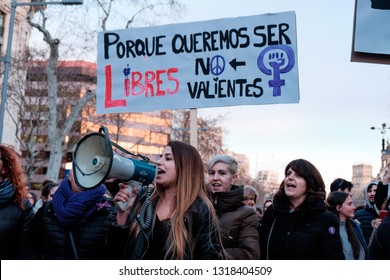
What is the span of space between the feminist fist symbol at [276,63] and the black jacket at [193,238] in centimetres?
244

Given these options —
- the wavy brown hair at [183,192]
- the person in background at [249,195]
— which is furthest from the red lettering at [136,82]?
the wavy brown hair at [183,192]

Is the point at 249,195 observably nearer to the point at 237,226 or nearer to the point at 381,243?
the point at 237,226

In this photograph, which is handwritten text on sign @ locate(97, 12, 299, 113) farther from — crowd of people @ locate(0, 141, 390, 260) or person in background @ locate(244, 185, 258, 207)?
crowd of people @ locate(0, 141, 390, 260)

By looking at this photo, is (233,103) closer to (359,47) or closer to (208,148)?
(359,47)

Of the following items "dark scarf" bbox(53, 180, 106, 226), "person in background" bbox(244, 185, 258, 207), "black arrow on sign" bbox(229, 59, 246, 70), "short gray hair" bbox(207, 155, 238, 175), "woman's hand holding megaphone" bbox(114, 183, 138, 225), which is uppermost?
"black arrow on sign" bbox(229, 59, 246, 70)

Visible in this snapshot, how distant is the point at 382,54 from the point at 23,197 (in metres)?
2.86

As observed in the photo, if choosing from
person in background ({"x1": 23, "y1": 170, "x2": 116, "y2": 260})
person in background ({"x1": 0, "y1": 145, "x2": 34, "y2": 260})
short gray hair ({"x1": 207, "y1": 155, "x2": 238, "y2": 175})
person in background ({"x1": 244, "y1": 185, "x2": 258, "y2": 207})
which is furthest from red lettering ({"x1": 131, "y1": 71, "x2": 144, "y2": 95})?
person in background ({"x1": 23, "y1": 170, "x2": 116, "y2": 260})

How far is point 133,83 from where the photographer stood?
5828 mm

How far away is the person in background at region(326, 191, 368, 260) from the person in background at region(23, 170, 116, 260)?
2213 millimetres

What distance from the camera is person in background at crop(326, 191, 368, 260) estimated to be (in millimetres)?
4871

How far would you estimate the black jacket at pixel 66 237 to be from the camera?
3.59 m

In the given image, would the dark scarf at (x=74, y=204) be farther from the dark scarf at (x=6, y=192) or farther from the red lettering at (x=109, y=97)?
the red lettering at (x=109, y=97)

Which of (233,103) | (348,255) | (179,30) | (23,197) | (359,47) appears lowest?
(348,255)
